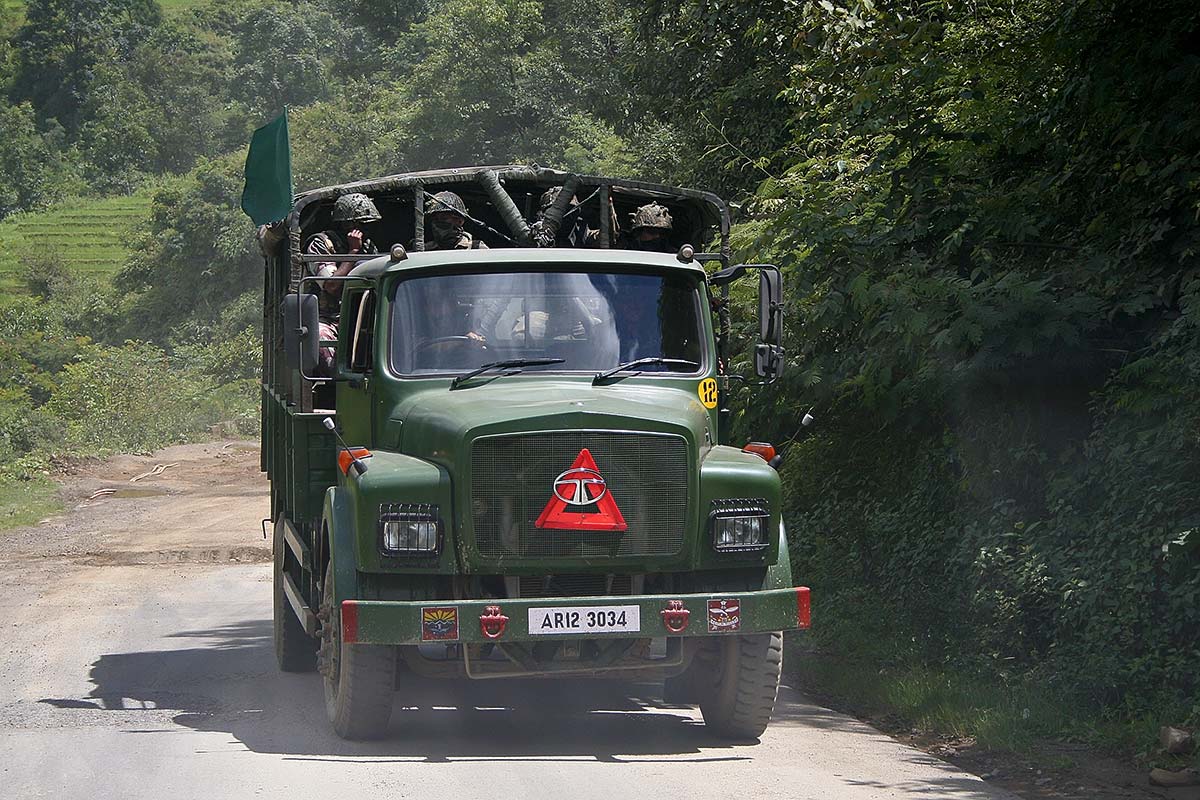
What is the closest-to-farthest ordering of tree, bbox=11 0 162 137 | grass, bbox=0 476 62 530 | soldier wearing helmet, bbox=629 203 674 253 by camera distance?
soldier wearing helmet, bbox=629 203 674 253
grass, bbox=0 476 62 530
tree, bbox=11 0 162 137

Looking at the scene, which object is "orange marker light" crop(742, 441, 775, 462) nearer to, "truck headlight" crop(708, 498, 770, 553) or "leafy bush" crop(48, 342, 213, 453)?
"truck headlight" crop(708, 498, 770, 553)

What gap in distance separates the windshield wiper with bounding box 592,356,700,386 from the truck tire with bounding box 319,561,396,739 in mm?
1681

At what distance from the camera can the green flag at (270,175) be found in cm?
973

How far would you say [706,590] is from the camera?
26.9 ft

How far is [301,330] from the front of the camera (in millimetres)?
8609

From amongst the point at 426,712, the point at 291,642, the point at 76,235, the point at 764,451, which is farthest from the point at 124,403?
the point at 76,235

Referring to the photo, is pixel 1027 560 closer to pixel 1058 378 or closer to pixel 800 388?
pixel 1058 378

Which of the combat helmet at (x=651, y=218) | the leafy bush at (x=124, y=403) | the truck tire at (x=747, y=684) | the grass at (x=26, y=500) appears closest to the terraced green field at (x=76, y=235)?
the leafy bush at (x=124, y=403)

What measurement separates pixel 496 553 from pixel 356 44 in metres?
70.9

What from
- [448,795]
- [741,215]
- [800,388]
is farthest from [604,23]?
[448,795]

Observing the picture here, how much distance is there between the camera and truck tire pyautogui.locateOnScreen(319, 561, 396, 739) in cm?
790

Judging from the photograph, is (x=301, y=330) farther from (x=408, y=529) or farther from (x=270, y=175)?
(x=270, y=175)

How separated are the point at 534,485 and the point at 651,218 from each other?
325 cm

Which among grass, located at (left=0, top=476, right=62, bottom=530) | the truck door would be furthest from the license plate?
→ grass, located at (left=0, top=476, right=62, bottom=530)
